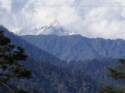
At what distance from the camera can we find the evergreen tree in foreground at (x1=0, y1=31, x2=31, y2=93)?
105 ft

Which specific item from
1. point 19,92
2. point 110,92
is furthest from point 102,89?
point 19,92

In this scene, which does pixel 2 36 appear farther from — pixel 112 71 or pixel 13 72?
pixel 112 71

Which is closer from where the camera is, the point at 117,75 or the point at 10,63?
the point at 10,63

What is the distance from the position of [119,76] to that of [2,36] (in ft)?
25.1

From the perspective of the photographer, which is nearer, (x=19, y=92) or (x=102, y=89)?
(x=19, y=92)

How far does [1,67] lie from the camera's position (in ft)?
108

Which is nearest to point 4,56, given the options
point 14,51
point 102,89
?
point 14,51

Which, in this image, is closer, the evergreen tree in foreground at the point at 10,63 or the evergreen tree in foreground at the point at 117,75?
the evergreen tree in foreground at the point at 10,63

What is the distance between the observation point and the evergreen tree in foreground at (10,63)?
3208 centimetres

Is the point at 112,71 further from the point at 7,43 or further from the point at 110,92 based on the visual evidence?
the point at 7,43

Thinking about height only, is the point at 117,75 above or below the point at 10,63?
below

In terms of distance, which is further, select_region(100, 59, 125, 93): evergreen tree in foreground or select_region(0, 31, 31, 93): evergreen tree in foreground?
select_region(100, 59, 125, 93): evergreen tree in foreground

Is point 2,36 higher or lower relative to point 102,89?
higher

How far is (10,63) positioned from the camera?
3256 centimetres
